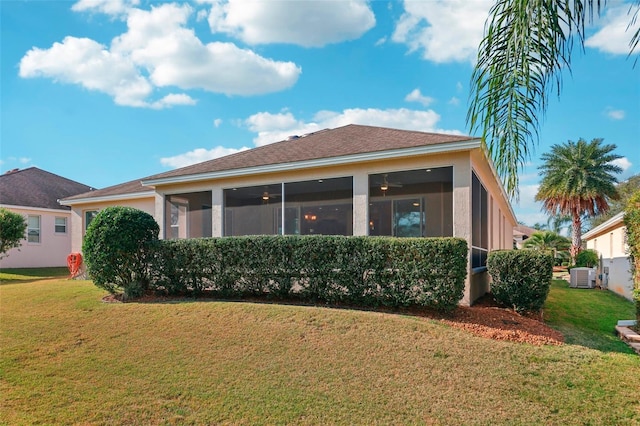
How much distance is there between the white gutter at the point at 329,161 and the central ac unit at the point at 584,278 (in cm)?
1304

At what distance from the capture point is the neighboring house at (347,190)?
28.4 ft

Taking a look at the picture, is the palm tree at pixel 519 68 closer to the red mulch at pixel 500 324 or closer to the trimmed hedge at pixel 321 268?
the red mulch at pixel 500 324

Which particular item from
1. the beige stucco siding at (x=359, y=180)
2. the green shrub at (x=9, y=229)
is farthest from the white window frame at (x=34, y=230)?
the beige stucco siding at (x=359, y=180)

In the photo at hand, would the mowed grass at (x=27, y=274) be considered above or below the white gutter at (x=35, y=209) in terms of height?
below

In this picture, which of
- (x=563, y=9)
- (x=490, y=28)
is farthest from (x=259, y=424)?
(x=563, y=9)

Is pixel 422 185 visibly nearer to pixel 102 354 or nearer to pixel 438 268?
pixel 438 268

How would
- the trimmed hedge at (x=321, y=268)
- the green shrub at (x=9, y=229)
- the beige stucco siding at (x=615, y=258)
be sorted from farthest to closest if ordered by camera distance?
the green shrub at (x=9, y=229) → the beige stucco siding at (x=615, y=258) → the trimmed hedge at (x=321, y=268)

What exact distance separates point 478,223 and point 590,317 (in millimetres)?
3298

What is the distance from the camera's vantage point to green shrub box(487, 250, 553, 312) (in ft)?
25.4

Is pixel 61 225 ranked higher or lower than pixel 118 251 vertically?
higher

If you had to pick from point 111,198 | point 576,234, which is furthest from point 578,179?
point 111,198

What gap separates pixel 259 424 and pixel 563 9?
476 centimetres

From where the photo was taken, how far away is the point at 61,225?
21.6 m

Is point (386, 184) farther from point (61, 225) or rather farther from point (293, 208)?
point (61, 225)
